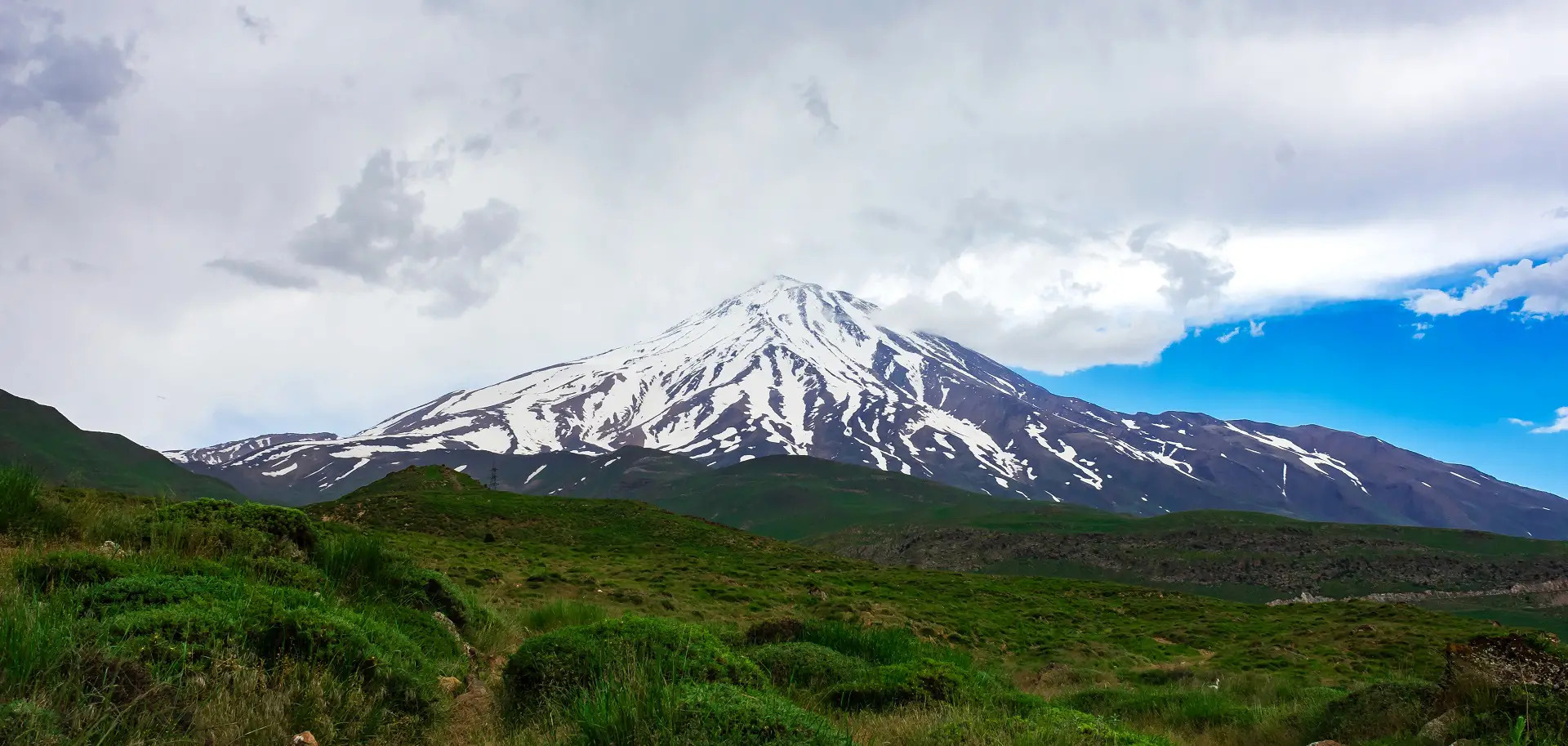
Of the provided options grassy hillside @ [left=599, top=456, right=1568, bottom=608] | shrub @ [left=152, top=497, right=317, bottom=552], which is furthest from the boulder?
grassy hillside @ [left=599, top=456, right=1568, bottom=608]

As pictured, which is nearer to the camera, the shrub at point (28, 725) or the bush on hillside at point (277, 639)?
the shrub at point (28, 725)

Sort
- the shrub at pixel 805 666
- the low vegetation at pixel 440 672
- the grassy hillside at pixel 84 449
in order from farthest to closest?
the grassy hillside at pixel 84 449, the shrub at pixel 805 666, the low vegetation at pixel 440 672

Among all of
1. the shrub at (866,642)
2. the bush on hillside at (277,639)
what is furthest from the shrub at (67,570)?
the shrub at (866,642)

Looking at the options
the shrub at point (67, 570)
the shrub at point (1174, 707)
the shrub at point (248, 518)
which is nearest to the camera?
the shrub at point (67, 570)

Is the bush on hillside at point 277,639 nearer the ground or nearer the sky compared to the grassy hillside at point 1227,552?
nearer the sky

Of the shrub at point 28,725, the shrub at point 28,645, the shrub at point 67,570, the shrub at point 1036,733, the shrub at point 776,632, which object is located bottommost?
the shrub at point 776,632

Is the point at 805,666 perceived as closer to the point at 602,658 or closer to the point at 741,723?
the point at 602,658

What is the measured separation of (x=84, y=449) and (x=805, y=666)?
211m

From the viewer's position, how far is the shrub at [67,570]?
5.75 metres

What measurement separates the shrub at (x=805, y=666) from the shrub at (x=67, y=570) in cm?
600

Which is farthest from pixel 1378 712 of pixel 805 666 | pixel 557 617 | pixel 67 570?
pixel 67 570

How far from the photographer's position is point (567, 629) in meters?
7.50

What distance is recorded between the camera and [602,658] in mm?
6535

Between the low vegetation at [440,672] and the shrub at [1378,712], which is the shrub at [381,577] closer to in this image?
the low vegetation at [440,672]
